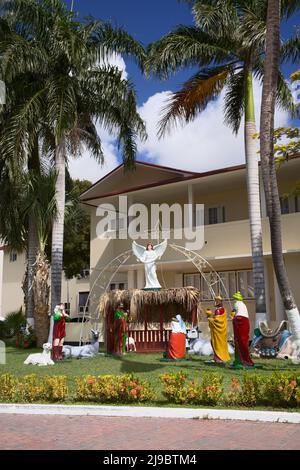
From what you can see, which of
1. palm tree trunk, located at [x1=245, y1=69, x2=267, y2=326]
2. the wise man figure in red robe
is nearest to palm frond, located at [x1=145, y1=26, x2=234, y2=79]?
palm tree trunk, located at [x1=245, y1=69, x2=267, y2=326]

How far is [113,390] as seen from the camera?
30.0 feet

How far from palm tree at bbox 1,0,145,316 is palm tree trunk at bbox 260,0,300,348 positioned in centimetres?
845

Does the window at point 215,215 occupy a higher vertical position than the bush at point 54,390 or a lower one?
higher

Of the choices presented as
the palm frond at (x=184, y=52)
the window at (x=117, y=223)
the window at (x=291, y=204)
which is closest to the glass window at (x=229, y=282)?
the window at (x=291, y=204)

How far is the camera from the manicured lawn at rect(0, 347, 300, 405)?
39.7 feet

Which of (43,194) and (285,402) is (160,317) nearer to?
(43,194)

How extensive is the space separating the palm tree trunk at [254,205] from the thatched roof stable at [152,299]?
2003 millimetres

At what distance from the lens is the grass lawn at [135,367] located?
12.1m

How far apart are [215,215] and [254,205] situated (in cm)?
766

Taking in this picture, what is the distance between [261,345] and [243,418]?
26.9 feet

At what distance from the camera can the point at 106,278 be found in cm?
2683

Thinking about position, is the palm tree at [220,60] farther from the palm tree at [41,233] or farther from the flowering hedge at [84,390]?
the flowering hedge at [84,390]

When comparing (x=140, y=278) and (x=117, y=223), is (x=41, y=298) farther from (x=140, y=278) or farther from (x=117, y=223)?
(x=117, y=223)
